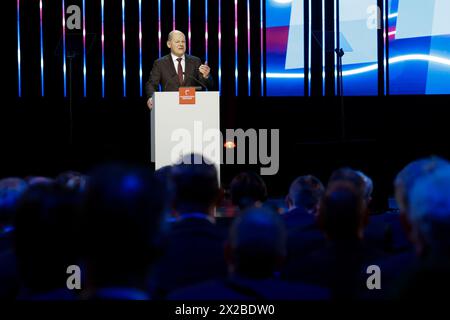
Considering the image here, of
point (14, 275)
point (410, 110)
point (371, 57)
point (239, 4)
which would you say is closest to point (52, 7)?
point (239, 4)

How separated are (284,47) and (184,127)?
3.09 metres

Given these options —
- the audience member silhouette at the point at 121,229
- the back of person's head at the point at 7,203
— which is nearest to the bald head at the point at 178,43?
the back of person's head at the point at 7,203

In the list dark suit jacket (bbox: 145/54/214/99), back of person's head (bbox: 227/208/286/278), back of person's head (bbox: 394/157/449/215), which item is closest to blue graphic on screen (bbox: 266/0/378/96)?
dark suit jacket (bbox: 145/54/214/99)

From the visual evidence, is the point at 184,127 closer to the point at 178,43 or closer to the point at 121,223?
the point at 178,43

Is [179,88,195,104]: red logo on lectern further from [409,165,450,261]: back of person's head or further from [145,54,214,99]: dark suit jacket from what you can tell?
[409,165,450,261]: back of person's head

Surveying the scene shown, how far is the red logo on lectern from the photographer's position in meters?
5.08

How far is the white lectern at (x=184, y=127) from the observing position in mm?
5066

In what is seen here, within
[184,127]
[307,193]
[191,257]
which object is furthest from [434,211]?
[184,127]

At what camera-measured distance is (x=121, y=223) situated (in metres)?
1.22

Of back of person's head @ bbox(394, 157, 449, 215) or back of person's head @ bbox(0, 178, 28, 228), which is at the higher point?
back of person's head @ bbox(394, 157, 449, 215)

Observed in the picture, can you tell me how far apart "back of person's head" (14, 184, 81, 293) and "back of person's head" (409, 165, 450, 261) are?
29.8 inches

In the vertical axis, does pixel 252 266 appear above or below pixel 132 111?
below

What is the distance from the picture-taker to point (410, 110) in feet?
25.7

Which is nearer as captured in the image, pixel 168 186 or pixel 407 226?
pixel 168 186
